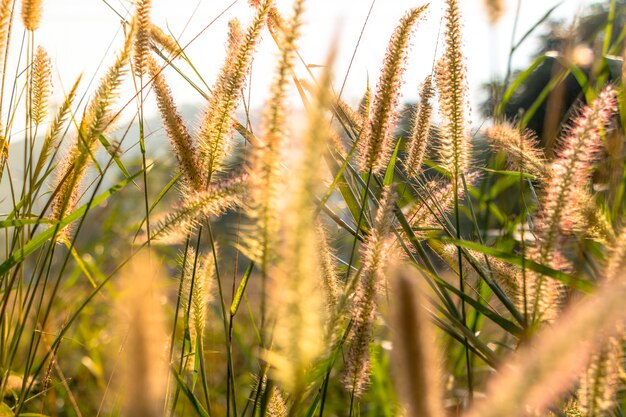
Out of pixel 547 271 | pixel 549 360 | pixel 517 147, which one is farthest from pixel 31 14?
pixel 549 360

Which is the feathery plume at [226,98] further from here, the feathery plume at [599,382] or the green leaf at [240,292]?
the feathery plume at [599,382]

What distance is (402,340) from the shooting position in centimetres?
38

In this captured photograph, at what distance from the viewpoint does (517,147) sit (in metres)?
1.38

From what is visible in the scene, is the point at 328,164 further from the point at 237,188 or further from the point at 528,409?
the point at 528,409

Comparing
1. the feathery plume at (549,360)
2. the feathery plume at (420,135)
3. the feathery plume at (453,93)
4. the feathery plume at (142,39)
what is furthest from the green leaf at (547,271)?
the feathery plume at (142,39)

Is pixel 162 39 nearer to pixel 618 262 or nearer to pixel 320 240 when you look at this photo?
pixel 320 240

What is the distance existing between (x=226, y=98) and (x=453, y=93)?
37cm

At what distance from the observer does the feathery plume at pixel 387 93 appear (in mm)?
1048

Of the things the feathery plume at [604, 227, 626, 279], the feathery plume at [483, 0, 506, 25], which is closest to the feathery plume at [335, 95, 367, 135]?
the feathery plume at [483, 0, 506, 25]

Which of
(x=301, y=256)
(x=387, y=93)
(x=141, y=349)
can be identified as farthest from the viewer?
(x=387, y=93)

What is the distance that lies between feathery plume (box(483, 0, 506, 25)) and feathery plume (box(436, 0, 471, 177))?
0.66 feet

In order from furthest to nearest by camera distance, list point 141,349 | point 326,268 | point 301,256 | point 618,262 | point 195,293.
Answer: point 195,293 < point 326,268 < point 618,262 < point 301,256 < point 141,349

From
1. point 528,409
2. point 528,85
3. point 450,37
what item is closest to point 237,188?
point 450,37

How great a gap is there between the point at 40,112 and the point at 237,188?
20.5 inches
